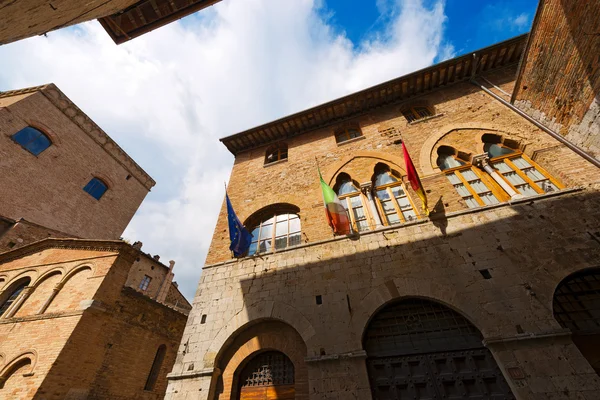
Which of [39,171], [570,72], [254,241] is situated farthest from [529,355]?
[39,171]

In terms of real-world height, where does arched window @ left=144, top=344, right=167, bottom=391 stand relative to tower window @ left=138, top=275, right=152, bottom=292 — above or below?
below

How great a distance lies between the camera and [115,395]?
26.9 ft

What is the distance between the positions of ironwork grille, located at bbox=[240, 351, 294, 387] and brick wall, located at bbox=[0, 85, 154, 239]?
16158mm

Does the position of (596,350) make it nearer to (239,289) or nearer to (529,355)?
(529,355)

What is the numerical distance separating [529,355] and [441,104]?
836 cm

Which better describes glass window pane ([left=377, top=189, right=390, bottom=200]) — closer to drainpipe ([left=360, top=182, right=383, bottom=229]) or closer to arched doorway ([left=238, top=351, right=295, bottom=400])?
drainpipe ([left=360, top=182, right=383, bottom=229])

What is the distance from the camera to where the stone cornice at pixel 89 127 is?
16.4 metres

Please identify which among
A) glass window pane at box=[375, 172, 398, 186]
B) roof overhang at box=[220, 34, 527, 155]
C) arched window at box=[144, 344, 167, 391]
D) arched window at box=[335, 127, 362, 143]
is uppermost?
roof overhang at box=[220, 34, 527, 155]

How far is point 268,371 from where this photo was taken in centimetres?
550

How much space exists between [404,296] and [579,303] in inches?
120

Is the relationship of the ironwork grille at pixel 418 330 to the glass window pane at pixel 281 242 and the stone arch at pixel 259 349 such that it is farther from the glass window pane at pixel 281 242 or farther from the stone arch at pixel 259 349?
the glass window pane at pixel 281 242

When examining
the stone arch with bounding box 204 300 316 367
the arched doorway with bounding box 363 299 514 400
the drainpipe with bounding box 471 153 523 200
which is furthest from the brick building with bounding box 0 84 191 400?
the drainpipe with bounding box 471 153 523 200

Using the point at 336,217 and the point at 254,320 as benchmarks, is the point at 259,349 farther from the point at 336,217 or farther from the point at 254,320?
the point at 336,217

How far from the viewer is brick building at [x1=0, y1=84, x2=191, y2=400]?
24.7 ft
